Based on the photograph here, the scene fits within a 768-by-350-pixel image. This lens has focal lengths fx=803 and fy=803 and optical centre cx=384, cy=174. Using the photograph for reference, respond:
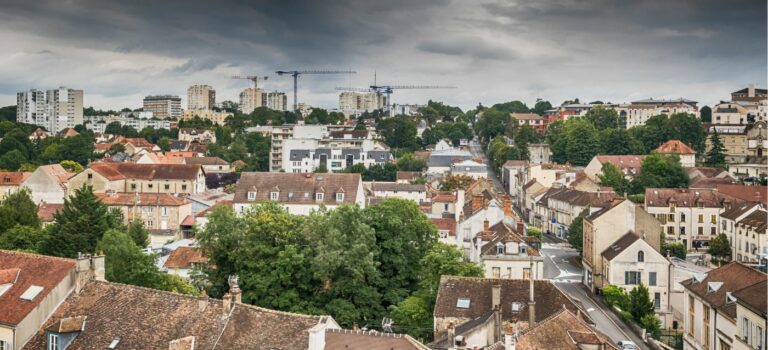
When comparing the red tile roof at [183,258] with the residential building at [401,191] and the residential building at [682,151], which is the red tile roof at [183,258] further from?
the residential building at [682,151]

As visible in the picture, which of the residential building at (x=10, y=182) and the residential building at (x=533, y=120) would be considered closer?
the residential building at (x=10, y=182)

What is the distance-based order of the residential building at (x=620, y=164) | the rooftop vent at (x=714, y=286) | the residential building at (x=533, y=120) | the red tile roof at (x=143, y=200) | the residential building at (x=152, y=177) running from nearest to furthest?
the rooftop vent at (x=714, y=286), the red tile roof at (x=143, y=200), the residential building at (x=152, y=177), the residential building at (x=620, y=164), the residential building at (x=533, y=120)

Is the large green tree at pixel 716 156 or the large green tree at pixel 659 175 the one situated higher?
the large green tree at pixel 716 156

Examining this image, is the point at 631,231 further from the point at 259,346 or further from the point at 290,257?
the point at 259,346

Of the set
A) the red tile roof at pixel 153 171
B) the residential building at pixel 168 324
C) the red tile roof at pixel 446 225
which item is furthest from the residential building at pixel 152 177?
the residential building at pixel 168 324

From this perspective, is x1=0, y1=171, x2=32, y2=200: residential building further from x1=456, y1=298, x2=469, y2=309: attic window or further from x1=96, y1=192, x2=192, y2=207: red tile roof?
x1=456, y1=298, x2=469, y2=309: attic window

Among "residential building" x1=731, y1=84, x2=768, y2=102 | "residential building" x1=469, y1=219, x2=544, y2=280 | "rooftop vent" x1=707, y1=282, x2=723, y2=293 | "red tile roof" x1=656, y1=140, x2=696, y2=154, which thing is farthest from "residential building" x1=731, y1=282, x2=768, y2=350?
"residential building" x1=731, y1=84, x2=768, y2=102

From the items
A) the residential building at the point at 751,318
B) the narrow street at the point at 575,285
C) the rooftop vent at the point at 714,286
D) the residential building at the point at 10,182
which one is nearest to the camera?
the residential building at the point at 751,318

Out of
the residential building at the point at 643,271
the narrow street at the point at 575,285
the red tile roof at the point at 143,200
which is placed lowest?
the narrow street at the point at 575,285
